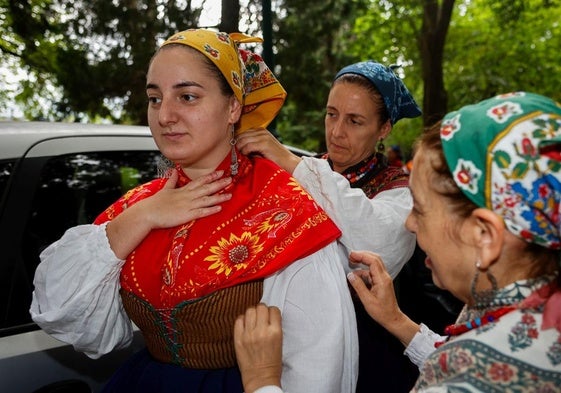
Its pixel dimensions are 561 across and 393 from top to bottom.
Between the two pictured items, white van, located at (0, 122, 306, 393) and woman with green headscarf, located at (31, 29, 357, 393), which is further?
white van, located at (0, 122, 306, 393)

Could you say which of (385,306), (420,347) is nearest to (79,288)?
(385,306)

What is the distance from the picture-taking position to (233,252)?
5.39 feet

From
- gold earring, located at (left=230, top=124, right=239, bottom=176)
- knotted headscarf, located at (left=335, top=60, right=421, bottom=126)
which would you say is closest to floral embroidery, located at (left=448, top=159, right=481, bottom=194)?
gold earring, located at (left=230, top=124, right=239, bottom=176)

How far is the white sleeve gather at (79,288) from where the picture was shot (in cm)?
172

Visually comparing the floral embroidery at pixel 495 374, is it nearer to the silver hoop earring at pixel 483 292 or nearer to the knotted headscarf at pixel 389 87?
the silver hoop earring at pixel 483 292

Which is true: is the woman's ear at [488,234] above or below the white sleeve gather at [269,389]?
above

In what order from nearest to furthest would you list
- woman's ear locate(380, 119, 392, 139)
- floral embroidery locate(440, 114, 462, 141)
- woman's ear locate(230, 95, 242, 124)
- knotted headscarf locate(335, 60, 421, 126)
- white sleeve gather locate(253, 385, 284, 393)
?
floral embroidery locate(440, 114, 462, 141), white sleeve gather locate(253, 385, 284, 393), woman's ear locate(230, 95, 242, 124), knotted headscarf locate(335, 60, 421, 126), woman's ear locate(380, 119, 392, 139)

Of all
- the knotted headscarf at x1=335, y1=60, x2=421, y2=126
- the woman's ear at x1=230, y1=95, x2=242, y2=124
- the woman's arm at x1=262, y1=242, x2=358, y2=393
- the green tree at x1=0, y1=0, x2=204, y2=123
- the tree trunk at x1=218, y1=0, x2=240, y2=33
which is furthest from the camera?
the green tree at x1=0, y1=0, x2=204, y2=123

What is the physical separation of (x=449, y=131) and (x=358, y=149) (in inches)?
53.3

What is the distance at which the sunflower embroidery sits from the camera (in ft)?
5.30

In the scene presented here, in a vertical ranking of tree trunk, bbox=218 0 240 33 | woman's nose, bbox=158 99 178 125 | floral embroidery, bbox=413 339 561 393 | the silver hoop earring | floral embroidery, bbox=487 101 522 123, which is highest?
tree trunk, bbox=218 0 240 33

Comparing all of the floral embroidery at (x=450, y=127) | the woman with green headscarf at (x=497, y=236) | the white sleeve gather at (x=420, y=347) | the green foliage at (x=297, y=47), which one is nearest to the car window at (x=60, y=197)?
the white sleeve gather at (x=420, y=347)

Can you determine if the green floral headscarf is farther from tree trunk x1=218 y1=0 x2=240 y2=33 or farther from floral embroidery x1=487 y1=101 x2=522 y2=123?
tree trunk x1=218 y1=0 x2=240 y2=33

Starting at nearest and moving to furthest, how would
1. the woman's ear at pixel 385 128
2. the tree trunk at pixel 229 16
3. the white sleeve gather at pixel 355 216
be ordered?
the white sleeve gather at pixel 355 216, the woman's ear at pixel 385 128, the tree trunk at pixel 229 16
